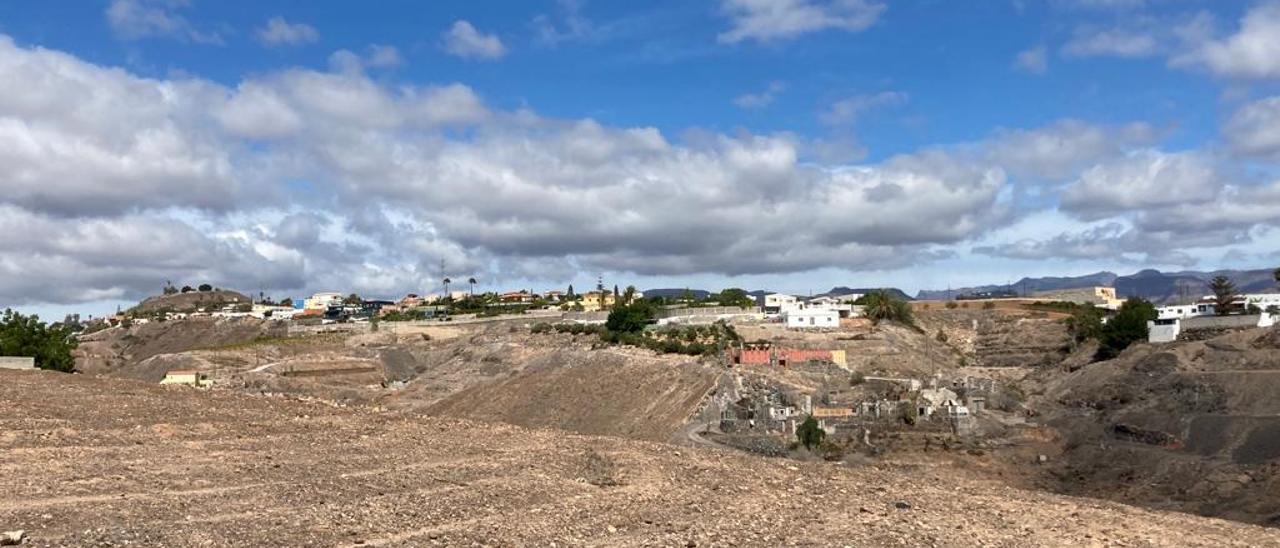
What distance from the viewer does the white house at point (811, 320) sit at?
97488 mm

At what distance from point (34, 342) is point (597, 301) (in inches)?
3823

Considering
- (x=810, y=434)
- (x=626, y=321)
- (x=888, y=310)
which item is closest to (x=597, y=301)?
(x=888, y=310)

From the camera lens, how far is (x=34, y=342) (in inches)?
2096

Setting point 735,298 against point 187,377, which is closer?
point 187,377

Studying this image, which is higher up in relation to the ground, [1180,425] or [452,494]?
[452,494]

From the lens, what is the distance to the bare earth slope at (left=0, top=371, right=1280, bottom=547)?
13.0 meters

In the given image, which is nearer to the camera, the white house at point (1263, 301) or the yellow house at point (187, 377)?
the yellow house at point (187, 377)

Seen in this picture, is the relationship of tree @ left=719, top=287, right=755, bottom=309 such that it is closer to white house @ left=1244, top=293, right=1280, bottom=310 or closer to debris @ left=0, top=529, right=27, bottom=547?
white house @ left=1244, top=293, right=1280, bottom=310

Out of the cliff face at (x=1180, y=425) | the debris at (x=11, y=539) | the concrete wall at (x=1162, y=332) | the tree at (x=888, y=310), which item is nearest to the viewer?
the debris at (x=11, y=539)

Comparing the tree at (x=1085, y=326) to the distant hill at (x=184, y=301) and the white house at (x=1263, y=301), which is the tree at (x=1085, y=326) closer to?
the white house at (x=1263, y=301)

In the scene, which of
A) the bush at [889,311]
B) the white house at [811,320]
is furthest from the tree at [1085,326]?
the white house at [811,320]

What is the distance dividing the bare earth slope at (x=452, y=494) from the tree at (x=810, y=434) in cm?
1864

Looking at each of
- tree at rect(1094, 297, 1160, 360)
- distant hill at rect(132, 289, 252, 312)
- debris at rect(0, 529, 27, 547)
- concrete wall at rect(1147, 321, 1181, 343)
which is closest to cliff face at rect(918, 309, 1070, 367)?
tree at rect(1094, 297, 1160, 360)

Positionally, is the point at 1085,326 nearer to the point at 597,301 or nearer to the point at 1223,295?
the point at 1223,295
